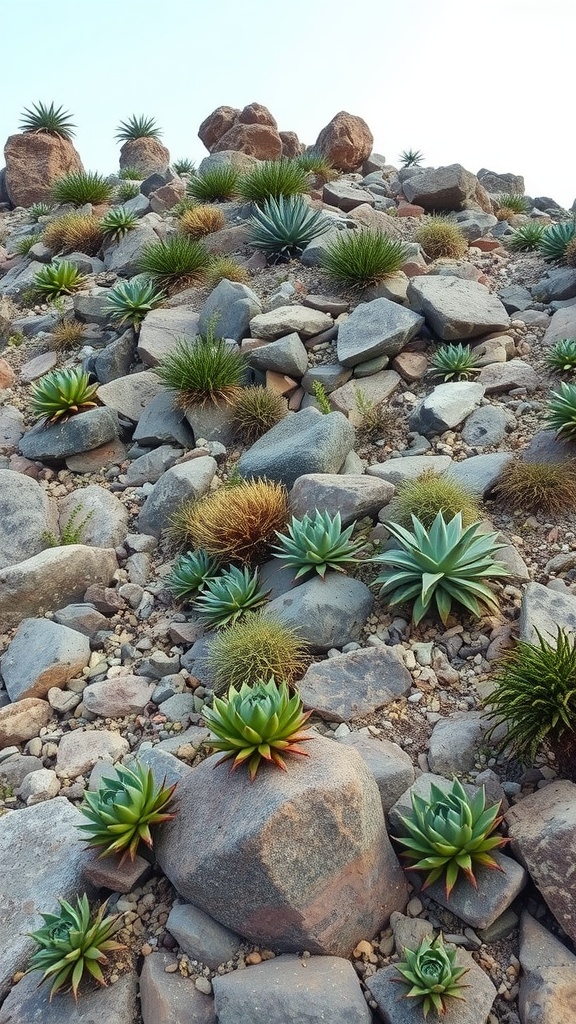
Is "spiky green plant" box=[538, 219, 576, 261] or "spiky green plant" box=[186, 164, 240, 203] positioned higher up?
"spiky green plant" box=[186, 164, 240, 203]

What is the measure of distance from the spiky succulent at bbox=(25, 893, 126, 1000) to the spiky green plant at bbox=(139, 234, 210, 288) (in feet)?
30.3

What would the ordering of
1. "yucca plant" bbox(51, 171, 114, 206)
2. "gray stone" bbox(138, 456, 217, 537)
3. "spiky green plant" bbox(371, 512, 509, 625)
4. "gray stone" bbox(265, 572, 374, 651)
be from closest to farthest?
"spiky green plant" bbox(371, 512, 509, 625)
"gray stone" bbox(265, 572, 374, 651)
"gray stone" bbox(138, 456, 217, 537)
"yucca plant" bbox(51, 171, 114, 206)

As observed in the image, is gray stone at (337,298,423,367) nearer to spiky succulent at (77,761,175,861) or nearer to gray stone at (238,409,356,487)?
gray stone at (238,409,356,487)

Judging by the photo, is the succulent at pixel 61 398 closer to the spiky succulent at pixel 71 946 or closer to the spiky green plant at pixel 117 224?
the spiky green plant at pixel 117 224

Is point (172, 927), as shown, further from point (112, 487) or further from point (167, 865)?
point (112, 487)

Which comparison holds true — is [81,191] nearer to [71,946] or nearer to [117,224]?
[117,224]

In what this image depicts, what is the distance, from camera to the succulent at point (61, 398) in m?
8.38

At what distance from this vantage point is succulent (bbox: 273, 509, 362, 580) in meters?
5.58

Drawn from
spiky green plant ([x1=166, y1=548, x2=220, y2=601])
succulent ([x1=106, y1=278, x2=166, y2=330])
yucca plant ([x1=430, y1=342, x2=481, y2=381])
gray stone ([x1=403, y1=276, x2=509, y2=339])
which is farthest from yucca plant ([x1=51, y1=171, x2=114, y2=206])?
spiky green plant ([x1=166, y1=548, x2=220, y2=601])

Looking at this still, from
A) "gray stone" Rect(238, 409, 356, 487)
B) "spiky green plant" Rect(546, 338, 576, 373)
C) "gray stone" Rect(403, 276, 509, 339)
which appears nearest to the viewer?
"gray stone" Rect(238, 409, 356, 487)

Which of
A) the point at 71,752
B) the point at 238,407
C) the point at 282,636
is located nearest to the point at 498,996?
the point at 282,636

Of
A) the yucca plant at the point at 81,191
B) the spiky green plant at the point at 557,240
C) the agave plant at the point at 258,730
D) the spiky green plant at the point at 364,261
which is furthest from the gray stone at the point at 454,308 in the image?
the yucca plant at the point at 81,191

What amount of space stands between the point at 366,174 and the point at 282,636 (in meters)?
16.8

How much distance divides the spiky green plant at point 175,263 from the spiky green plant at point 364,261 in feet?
7.83
